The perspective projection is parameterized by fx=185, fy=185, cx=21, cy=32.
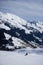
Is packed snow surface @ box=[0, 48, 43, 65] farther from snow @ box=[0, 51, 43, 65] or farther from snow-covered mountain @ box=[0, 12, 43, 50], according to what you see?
snow-covered mountain @ box=[0, 12, 43, 50]

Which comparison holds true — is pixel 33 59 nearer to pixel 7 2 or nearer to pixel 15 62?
pixel 15 62

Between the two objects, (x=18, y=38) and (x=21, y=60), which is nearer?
(x=21, y=60)

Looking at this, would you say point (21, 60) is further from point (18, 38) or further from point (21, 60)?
point (18, 38)

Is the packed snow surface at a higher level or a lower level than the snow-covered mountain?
lower

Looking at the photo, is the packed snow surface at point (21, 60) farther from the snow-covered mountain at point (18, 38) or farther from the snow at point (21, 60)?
the snow-covered mountain at point (18, 38)

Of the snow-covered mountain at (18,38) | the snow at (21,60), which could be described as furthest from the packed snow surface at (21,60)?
the snow-covered mountain at (18,38)

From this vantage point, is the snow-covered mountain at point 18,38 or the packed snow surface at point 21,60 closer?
the packed snow surface at point 21,60

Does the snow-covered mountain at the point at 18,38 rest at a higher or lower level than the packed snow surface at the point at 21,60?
higher

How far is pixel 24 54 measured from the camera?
5.69 metres

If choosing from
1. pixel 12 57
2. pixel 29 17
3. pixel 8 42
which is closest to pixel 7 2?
pixel 29 17

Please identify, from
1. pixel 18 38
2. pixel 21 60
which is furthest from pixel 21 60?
pixel 18 38

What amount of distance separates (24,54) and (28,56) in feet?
0.64

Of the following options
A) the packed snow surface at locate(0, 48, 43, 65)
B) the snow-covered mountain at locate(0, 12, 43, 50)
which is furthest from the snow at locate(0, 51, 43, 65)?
the snow-covered mountain at locate(0, 12, 43, 50)

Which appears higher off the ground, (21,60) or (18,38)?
(18,38)
